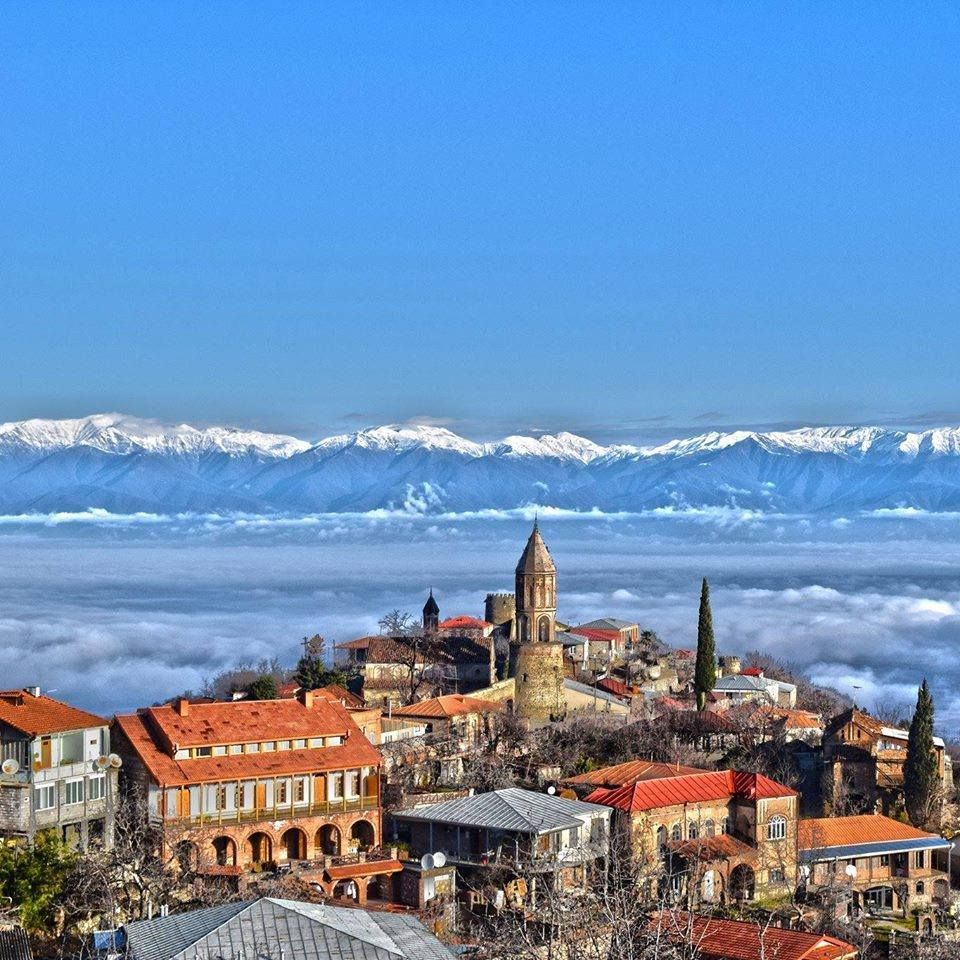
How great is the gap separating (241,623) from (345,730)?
133868 millimetres

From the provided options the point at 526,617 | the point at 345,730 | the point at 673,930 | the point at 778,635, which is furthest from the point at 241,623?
the point at 673,930

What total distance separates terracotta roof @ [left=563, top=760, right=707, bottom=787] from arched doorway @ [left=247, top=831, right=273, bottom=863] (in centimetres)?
909

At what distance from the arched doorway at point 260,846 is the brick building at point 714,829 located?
8165mm

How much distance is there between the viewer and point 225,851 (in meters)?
46.2

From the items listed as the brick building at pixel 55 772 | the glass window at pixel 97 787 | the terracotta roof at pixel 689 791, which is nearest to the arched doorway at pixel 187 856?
the brick building at pixel 55 772

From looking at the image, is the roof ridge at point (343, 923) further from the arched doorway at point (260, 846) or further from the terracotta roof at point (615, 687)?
the terracotta roof at point (615, 687)

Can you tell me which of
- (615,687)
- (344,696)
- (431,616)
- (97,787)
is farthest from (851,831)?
(431,616)

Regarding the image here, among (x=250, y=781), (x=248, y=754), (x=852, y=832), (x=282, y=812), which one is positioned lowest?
(x=852, y=832)

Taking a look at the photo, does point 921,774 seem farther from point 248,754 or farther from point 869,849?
point 248,754

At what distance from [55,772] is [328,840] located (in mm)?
7695

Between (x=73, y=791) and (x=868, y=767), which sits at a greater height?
(x=73, y=791)

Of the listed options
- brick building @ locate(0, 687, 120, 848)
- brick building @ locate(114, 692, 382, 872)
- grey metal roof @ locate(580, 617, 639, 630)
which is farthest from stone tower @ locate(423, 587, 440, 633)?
brick building @ locate(0, 687, 120, 848)

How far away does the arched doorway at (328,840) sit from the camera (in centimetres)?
4769

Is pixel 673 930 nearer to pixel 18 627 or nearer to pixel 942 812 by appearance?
pixel 942 812
